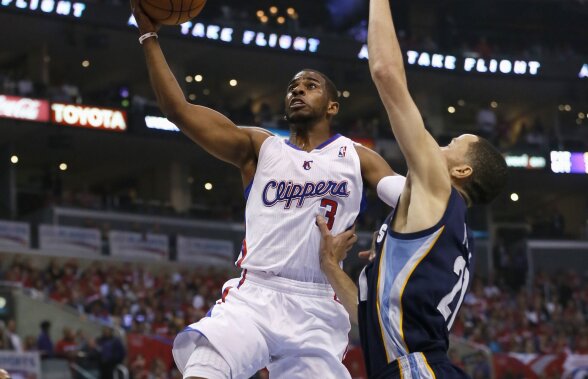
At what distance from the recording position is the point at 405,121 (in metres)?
4.25

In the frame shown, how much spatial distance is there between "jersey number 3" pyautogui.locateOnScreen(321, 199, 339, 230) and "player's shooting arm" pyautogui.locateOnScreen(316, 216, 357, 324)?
82mm

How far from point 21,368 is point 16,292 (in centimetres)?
295

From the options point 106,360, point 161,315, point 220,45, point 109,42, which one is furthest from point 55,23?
point 106,360

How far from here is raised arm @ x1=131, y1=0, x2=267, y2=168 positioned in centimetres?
595

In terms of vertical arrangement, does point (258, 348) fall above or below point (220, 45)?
below

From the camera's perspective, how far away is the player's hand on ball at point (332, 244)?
19.4ft

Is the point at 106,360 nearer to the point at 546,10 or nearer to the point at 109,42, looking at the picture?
the point at 109,42

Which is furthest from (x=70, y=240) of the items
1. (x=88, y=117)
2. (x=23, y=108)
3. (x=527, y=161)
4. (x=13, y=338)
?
(x=527, y=161)

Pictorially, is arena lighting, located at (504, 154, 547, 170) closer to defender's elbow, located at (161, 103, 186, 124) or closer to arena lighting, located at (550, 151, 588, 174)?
arena lighting, located at (550, 151, 588, 174)

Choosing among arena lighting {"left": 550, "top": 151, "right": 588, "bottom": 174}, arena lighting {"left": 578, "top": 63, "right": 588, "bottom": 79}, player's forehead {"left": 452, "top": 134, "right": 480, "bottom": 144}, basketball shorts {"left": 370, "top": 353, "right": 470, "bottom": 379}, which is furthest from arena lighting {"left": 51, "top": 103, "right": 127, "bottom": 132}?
basketball shorts {"left": 370, "top": 353, "right": 470, "bottom": 379}

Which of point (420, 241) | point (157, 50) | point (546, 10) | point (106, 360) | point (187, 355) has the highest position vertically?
point (546, 10)

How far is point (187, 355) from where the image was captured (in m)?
5.77

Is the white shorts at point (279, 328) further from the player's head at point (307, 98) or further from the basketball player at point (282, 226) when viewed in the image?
the player's head at point (307, 98)

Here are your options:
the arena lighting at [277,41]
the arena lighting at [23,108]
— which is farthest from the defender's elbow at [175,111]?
the arena lighting at [277,41]
